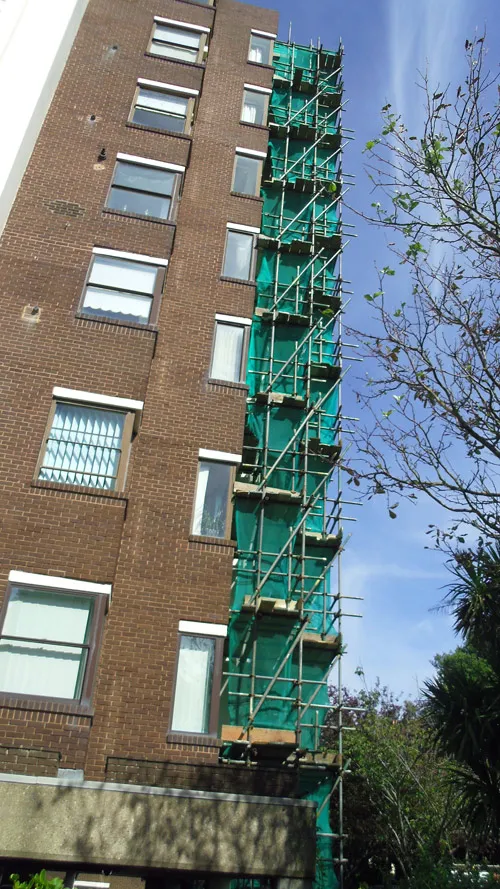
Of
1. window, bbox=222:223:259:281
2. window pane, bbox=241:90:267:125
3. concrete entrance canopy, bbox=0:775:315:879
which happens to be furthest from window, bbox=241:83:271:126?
concrete entrance canopy, bbox=0:775:315:879

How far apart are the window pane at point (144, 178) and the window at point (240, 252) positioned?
1.75 metres

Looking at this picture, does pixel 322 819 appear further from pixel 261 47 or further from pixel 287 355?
pixel 261 47

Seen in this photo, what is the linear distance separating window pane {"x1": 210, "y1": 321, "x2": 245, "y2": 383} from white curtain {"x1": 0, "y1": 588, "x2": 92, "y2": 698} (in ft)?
19.1

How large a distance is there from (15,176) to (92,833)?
12.0m

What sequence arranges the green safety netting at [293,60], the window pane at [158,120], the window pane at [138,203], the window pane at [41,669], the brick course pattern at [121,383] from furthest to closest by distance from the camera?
the green safety netting at [293,60]
the window pane at [158,120]
the window pane at [138,203]
the brick course pattern at [121,383]
the window pane at [41,669]

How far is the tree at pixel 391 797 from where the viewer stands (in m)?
21.9

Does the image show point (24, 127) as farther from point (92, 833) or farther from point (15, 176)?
point (92, 833)

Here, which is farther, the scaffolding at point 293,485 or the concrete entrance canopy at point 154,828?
the scaffolding at point 293,485

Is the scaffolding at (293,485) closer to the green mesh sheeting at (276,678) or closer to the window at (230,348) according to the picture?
the green mesh sheeting at (276,678)

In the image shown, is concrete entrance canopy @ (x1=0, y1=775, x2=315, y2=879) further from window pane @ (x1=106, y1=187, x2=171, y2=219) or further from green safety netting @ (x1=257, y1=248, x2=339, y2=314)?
green safety netting @ (x1=257, y1=248, x2=339, y2=314)

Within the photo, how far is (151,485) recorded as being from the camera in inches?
527

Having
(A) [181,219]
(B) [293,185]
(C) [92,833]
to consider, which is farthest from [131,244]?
(C) [92,833]

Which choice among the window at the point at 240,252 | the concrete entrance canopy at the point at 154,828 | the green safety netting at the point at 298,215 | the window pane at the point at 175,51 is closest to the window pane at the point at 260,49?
the window pane at the point at 175,51

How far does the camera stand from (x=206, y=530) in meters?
13.4
